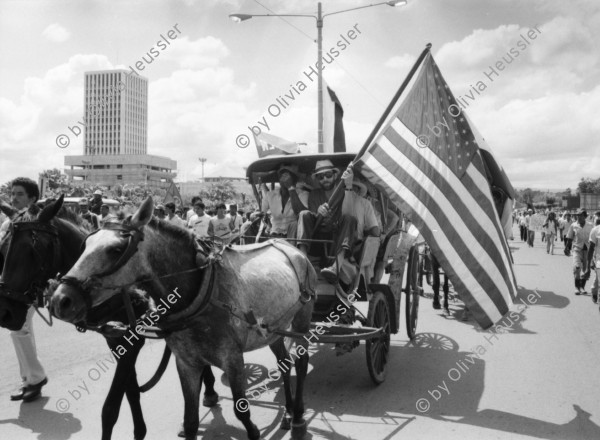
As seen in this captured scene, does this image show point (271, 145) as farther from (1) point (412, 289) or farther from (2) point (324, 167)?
(1) point (412, 289)

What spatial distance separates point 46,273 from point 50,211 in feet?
1.55

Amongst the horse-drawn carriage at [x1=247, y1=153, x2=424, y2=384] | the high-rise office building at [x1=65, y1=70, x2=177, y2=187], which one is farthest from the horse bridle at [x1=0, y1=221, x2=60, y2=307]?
the high-rise office building at [x1=65, y1=70, x2=177, y2=187]

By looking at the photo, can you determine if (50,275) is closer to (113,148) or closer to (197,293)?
(197,293)

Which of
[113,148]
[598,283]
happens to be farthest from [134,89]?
[598,283]

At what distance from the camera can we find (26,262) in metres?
3.74

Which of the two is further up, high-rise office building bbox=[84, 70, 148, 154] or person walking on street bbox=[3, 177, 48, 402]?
high-rise office building bbox=[84, 70, 148, 154]

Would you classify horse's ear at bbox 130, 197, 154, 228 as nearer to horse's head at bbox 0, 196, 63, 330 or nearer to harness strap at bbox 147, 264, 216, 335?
harness strap at bbox 147, 264, 216, 335

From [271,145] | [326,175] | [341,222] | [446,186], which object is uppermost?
[271,145]

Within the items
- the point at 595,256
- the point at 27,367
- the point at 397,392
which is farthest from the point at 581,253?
the point at 27,367

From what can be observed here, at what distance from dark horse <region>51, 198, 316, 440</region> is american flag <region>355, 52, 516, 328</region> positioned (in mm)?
1621

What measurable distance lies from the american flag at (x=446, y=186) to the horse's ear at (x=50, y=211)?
9.39 feet

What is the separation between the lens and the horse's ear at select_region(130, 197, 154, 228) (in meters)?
3.07

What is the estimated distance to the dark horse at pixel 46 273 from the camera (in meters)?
3.63

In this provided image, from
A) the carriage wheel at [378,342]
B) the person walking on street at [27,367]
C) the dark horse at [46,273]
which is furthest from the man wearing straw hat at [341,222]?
the person walking on street at [27,367]
